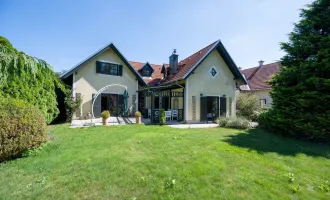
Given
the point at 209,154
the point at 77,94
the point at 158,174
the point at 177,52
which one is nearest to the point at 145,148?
the point at 158,174

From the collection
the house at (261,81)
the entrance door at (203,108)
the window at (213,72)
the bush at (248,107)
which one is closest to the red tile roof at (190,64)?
the window at (213,72)

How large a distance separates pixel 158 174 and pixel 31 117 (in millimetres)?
4714

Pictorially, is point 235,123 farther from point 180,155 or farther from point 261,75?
point 261,75

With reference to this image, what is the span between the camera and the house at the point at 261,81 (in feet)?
68.4

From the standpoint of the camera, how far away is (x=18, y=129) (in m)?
4.96

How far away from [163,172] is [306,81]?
8620 millimetres

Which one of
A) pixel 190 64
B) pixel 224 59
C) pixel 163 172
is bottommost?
pixel 163 172

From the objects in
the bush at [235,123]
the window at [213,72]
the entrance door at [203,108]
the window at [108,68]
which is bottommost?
the bush at [235,123]

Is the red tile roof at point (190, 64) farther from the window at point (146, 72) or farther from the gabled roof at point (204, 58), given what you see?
the window at point (146, 72)

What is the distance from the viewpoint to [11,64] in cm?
454

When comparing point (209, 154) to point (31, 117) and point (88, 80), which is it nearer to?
point (31, 117)

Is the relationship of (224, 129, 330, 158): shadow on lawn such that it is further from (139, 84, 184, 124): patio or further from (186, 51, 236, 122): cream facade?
(139, 84, 184, 124): patio

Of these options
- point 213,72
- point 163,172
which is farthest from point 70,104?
point 213,72

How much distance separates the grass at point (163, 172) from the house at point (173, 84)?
7.00 m
